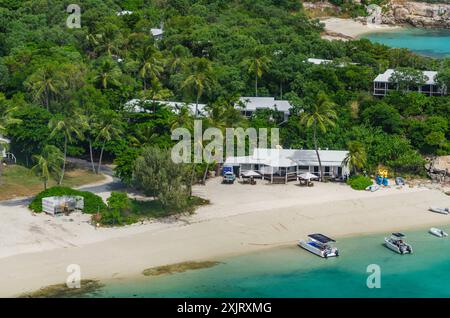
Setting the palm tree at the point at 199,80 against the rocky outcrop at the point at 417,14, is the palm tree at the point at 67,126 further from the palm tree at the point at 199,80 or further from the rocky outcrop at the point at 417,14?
the rocky outcrop at the point at 417,14

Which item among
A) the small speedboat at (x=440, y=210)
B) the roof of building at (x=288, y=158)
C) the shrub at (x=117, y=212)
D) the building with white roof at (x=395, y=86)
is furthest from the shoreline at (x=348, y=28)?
the shrub at (x=117, y=212)

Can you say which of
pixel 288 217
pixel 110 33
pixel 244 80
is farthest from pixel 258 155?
pixel 110 33

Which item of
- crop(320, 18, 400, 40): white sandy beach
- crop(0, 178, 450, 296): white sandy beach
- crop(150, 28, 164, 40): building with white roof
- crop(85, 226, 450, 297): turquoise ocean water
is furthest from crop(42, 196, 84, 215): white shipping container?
crop(320, 18, 400, 40): white sandy beach

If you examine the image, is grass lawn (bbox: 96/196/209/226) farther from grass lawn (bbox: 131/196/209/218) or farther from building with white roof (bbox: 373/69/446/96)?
building with white roof (bbox: 373/69/446/96)

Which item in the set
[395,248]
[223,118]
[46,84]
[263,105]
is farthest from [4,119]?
[395,248]
